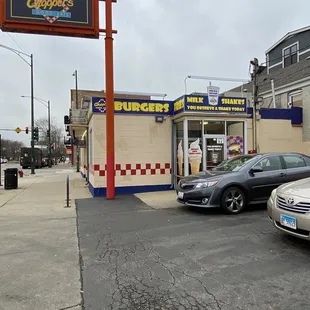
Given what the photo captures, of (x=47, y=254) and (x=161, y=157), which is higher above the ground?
(x=161, y=157)

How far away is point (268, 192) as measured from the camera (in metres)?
7.60

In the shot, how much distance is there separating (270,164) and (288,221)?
3497 mm

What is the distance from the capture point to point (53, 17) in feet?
31.7

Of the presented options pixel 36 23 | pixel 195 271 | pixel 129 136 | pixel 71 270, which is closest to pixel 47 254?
pixel 71 270

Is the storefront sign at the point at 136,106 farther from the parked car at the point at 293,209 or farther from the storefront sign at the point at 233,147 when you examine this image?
the parked car at the point at 293,209

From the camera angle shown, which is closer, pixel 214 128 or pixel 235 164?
pixel 235 164

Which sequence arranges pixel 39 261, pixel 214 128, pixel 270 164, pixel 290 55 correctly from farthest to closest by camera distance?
pixel 290 55 < pixel 214 128 < pixel 270 164 < pixel 39 261

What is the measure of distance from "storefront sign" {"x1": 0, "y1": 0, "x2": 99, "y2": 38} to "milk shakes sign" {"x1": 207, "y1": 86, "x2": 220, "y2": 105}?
4372 millimetres

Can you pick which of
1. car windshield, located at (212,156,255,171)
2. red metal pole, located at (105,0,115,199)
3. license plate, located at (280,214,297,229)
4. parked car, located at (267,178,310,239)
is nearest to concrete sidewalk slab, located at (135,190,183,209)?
red metal pole, located at (105,0,115,199)

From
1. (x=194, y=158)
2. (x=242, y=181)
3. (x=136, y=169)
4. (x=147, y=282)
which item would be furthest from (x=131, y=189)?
(x=147, y=282)

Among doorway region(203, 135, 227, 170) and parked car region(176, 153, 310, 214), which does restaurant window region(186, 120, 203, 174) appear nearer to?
A: doorway region(203, 135, 227, 170)

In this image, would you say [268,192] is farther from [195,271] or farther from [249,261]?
[195,271]

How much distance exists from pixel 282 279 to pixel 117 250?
2.44 metres

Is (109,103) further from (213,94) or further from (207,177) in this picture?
(207,177)
